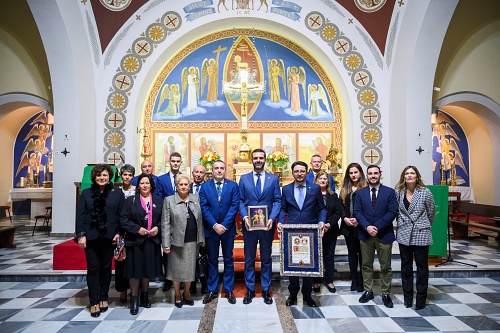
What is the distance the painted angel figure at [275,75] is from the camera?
35.8 ft

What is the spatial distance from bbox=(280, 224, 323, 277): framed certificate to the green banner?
107 inches

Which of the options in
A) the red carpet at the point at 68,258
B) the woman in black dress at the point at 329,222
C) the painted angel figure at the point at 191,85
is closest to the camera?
the woman in black dress at the point at 329,222

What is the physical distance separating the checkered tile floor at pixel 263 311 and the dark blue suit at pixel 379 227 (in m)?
0.37

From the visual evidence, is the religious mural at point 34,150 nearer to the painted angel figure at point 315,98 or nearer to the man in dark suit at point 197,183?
the painted angel figure at point 315,98

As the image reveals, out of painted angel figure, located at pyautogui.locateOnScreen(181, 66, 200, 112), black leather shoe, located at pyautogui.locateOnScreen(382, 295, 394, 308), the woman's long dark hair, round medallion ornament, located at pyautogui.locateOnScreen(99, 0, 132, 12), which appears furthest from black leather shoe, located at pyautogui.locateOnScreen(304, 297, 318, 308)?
round medallion ornament, located at pyautogui.locateOnScreen(99, 0, 132, 12)

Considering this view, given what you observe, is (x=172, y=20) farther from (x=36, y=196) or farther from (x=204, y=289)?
(x=204, y=289)

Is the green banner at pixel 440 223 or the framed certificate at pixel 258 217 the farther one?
the green banner at pixel 440 223

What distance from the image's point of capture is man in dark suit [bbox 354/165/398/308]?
4.34 metres

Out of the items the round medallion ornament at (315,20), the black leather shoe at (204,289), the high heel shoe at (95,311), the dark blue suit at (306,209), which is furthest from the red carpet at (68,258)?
the round medallion ornament at (315,20)

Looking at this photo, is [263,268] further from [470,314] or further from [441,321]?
[470,314]

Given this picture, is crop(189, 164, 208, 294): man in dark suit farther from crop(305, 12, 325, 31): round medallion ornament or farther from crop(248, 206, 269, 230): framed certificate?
crop(305, 12, 325, 31): round medallion ornament

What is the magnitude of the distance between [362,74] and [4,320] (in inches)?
376

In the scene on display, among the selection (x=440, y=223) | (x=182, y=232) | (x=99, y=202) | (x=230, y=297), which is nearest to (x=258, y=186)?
(x=182, y=232)

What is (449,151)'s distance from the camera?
14.0 m
